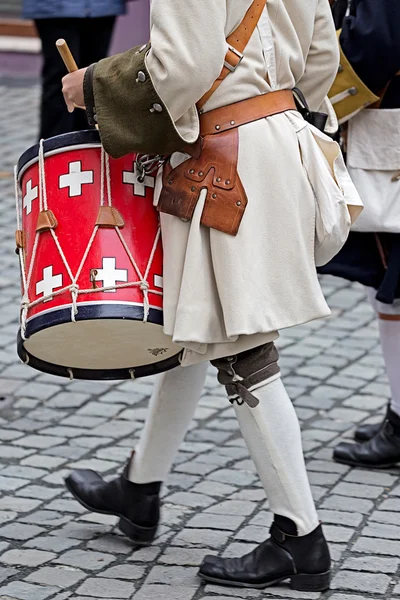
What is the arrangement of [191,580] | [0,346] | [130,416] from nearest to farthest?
Result: [191,580] < [130,416] < [0,346]

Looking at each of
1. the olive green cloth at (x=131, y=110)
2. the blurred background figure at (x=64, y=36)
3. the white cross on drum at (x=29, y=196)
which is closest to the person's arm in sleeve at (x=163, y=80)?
the olive green cloth at (x=131, y=110)

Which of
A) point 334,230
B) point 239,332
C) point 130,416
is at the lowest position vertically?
point 130,416

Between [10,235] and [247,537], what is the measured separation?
3669 millimetres

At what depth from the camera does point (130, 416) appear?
4477 mm

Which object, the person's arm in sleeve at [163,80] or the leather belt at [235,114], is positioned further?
the leather belt at [235,114]

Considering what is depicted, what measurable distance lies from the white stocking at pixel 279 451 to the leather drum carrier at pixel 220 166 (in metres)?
0.47

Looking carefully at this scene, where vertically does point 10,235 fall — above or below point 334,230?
below

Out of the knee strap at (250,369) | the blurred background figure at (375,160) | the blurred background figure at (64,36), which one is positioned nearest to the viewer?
the knee strap at (250,369)

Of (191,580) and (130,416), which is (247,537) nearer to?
(191,580)

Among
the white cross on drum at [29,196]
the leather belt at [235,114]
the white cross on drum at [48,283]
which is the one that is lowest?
the white cross on drum at [48,283]

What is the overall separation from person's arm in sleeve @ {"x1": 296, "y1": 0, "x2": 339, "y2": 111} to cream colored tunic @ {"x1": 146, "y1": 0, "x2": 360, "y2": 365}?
0.39ft

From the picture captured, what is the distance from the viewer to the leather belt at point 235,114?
2779 millimetres

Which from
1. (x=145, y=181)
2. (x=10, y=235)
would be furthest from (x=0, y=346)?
(x=145, y=181)

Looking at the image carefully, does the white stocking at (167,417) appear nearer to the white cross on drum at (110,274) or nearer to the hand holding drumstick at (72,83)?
the white cross on drum at (110,274)
